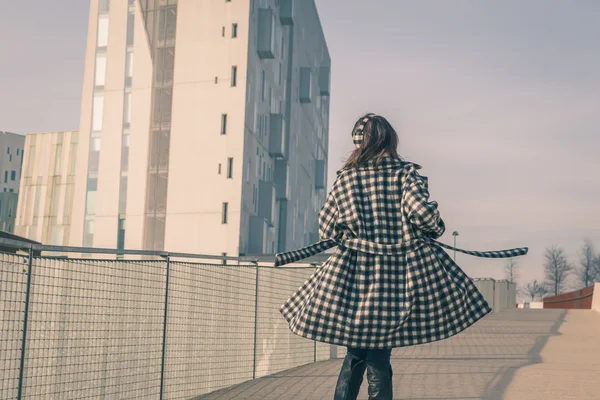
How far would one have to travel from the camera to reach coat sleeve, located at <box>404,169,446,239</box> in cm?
429

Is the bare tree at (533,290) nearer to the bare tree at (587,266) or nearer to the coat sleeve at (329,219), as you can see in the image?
the bare tree at (587,266)

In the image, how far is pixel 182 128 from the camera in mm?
42250

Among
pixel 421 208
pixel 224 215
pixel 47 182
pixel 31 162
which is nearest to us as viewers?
pixel 421 208

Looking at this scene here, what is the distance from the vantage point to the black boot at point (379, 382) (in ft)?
14.1

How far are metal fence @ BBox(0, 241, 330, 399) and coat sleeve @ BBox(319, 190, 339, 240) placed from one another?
183cm

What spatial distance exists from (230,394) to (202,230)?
3294 cm

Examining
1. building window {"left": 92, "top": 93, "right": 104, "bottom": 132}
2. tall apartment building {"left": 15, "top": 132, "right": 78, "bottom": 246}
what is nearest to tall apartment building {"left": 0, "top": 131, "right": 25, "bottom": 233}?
tall apartment building {"left": 15, "top": 132, "right": 78, "bottom": 246}

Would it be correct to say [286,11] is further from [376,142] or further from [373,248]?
[373,248]

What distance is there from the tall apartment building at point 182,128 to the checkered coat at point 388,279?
3506cm

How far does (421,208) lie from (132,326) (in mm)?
3300

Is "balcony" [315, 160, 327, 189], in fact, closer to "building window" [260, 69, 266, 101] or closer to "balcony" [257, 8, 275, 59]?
"building window" [260, 69, 266, 101]

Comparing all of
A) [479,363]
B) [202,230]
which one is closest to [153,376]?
[479,363]

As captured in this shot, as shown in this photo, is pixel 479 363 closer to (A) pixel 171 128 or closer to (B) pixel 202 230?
(B) pixel 202 230

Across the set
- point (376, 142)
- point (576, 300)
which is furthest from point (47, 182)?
point (376, 142)
